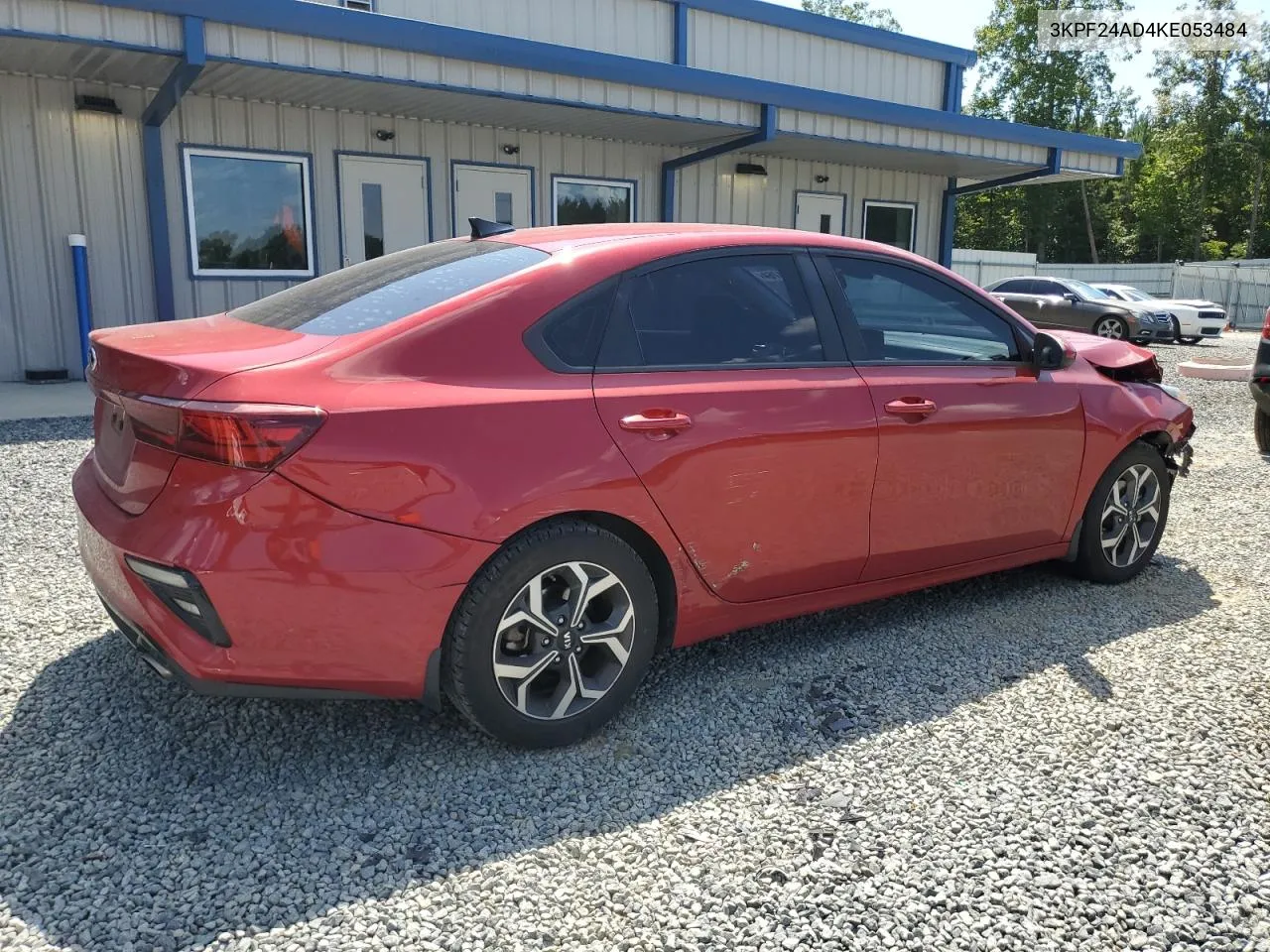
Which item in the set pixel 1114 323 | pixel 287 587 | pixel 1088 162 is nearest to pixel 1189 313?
pixel 1114 323

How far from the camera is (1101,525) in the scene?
14.5ft

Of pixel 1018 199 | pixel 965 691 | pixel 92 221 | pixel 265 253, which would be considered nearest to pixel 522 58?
pixel 265 253

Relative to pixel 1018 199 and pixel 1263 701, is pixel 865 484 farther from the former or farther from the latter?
pixel 1018 199

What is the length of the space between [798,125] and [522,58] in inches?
147

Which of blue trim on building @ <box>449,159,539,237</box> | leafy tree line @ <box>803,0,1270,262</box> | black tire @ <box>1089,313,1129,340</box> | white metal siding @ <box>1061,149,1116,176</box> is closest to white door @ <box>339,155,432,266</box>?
blue trim on building @ <box>449,159,539,237</box>

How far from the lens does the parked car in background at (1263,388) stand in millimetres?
7789

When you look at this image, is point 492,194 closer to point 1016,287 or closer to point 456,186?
point 456,186

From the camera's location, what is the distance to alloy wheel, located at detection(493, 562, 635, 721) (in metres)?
2.84

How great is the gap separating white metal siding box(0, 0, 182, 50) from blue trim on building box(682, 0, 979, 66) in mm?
7575

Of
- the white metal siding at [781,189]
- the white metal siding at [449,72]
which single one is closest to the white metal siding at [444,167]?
the white metal siding at [781,189]

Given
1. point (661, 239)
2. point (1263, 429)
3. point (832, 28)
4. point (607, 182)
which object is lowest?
point (1263, 429)

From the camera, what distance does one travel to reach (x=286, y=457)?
8.10 feet

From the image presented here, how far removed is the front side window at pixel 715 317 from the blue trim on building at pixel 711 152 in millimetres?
8285

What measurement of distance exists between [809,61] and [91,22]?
1014cm
